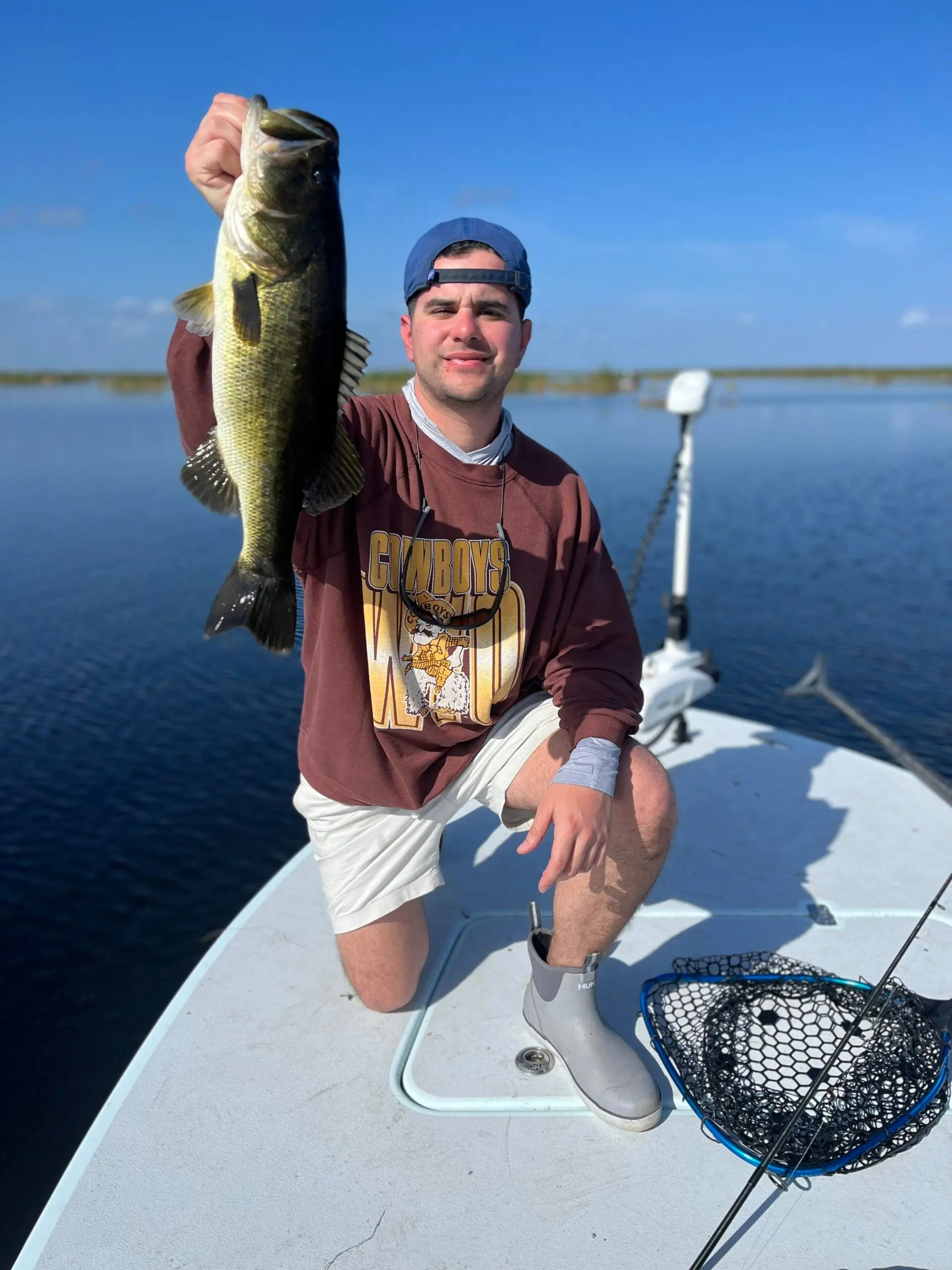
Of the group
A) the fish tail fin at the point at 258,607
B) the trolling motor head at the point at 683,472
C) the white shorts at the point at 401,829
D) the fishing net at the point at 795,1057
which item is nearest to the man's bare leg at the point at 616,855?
the white shorts at the point at 401,829

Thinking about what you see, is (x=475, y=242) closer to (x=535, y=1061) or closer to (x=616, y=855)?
(x=616, y=855)

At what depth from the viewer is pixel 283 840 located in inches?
248

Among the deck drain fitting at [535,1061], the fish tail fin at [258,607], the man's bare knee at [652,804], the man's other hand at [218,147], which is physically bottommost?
the deck drain fitting at [535,1061]

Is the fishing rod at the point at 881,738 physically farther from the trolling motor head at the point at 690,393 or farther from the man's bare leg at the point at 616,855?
the man's bare leg at the point at 616,855

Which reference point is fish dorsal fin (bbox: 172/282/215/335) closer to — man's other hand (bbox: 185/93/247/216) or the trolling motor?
man's other hand (bbox: 185/93/247/216)

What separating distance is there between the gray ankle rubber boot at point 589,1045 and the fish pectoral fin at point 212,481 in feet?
5.61

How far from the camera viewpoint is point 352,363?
2197mm

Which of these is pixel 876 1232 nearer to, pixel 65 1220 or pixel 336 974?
pixel 336 974

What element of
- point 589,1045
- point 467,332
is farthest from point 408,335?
point 589,1045

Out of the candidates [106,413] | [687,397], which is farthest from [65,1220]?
[106,413]

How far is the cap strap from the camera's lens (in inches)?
105

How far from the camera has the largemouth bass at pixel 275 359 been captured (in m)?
1.92

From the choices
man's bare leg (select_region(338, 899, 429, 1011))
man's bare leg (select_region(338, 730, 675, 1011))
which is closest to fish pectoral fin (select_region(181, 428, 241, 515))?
man's bare leg (select_region(338, 730, 675, 1011))

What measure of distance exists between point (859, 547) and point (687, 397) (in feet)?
36.3
